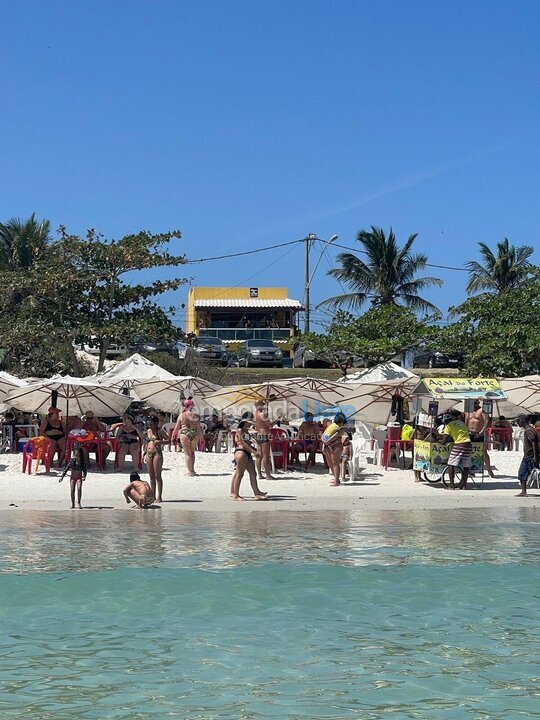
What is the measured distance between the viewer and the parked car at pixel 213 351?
43.7 m

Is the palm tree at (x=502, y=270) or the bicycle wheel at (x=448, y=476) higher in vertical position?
the palm tree at (x=502, y=270)

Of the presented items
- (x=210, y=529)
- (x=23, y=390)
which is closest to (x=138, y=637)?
(x=210, y=529)

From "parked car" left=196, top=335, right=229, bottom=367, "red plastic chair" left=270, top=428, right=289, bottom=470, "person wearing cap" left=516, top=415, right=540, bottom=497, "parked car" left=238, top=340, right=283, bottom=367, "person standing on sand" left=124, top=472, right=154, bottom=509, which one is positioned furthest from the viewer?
"parked car" left=238, top=340, right=283, bottom=367

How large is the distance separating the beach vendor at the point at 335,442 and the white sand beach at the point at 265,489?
14.3 inches

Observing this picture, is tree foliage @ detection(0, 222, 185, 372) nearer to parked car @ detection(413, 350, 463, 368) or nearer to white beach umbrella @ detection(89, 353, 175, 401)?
white beach umbrella @ detection(89, 353, 175, 401)

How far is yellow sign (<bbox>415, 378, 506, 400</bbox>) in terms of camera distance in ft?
66.0

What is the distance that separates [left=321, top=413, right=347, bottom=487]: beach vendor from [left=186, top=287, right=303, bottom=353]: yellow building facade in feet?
116

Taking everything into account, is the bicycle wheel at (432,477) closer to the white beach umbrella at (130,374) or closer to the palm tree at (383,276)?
the white beach umbrella at (130,374)

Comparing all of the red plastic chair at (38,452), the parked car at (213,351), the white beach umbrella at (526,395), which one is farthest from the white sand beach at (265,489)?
the parked car at (213,351)

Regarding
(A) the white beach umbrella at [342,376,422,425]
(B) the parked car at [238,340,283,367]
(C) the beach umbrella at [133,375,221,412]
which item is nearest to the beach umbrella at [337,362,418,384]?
(C) the beach umbrella at [133,375,221,412]

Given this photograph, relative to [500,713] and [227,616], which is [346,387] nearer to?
[227,616]

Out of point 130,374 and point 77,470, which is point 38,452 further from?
point 130,374

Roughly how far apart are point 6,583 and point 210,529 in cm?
419

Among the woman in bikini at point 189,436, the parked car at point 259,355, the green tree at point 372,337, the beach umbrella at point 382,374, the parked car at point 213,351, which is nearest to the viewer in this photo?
the woman in bikini at point 189,436
